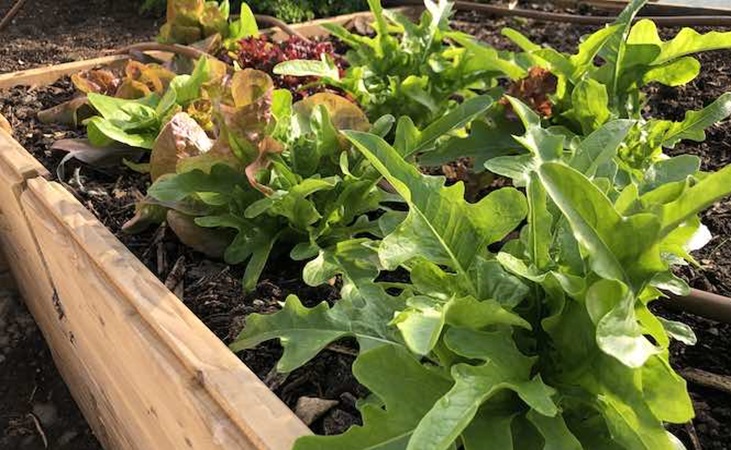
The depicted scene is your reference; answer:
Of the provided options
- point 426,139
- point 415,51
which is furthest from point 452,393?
point 415,51

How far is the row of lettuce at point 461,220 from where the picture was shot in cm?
79

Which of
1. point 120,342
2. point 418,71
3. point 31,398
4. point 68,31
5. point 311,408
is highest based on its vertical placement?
point 418,71

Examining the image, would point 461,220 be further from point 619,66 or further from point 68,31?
point 68,31

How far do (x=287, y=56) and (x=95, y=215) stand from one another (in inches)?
28.8

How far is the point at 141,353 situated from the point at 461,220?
0.65 metres

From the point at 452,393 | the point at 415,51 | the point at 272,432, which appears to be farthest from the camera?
the point at 415,51

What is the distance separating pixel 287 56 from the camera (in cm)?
204

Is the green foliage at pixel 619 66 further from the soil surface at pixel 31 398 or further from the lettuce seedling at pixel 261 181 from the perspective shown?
the soil surface at pixel 31 398

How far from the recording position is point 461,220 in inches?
38.1

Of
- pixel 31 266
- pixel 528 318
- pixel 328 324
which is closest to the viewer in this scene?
pixel 528 318

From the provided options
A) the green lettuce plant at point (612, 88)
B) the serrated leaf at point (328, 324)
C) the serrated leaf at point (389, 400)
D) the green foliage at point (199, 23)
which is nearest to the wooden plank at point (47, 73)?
the green foliage at point (199, 23)

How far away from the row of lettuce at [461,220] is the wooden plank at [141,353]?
0.27 feet

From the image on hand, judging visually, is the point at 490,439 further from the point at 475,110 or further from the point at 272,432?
the point at 475,110

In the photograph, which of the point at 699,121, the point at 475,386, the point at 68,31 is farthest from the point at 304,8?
the point at 475,386
